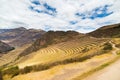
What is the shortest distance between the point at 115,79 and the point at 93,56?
842 inches

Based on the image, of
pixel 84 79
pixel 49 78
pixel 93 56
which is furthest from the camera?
pixel 93 56

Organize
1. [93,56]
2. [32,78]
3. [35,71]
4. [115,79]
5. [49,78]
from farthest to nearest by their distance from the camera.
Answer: [93,56] < [35,71] < [32,78] < [49,78] < [115,79]

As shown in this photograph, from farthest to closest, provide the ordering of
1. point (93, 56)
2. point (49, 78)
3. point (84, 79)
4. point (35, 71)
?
point (93, 56), point (35, 71), point (49, 78), point (84, 79)

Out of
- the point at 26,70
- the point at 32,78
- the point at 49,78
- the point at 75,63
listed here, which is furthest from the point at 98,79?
the point at 26,70

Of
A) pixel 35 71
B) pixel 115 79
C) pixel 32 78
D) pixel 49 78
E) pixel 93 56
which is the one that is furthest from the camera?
pixel 93 56

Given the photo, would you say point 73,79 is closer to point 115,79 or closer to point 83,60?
point 115,79

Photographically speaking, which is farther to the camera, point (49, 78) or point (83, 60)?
point (83, 60)

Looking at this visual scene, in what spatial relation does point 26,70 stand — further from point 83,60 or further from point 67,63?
point 83,60

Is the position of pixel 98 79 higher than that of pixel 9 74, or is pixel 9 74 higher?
pixel 98 79

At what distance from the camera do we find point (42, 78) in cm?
2873

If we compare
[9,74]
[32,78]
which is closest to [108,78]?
[32,78]

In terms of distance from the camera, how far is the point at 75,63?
121ft

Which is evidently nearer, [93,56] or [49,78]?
[49,78]

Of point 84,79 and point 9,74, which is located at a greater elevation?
point 84,79
